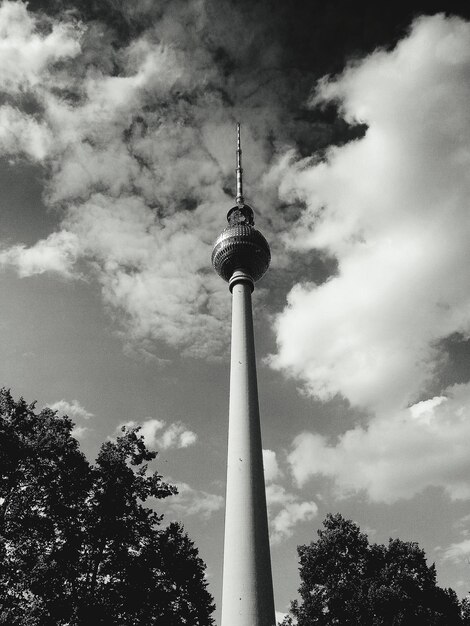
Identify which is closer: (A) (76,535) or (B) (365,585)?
(A) (76,535)

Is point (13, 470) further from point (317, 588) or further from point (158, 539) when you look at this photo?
point (317, 588)

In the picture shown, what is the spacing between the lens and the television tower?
2673cm

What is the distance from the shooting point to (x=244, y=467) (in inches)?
1262

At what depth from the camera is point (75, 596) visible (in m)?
27.9

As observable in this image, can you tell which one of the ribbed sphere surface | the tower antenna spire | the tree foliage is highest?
the tower antenna spire

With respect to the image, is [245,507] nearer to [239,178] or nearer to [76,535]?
[76,535]

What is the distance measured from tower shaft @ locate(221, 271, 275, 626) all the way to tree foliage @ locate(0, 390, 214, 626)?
6.37m

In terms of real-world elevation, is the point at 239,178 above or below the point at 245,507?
A: above

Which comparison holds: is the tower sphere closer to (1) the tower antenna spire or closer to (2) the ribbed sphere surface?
(2) the ribbed sphere surface

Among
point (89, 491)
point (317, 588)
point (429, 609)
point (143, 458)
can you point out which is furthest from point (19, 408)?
point (429, 609)

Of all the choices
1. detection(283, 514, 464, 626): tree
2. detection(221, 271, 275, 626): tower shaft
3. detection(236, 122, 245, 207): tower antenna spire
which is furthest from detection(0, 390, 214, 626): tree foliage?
detection(236, 122, 245, 207): tower antenna spire

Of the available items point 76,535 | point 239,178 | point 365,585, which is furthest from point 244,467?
point 239,178

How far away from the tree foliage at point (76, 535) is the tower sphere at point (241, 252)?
20.0m

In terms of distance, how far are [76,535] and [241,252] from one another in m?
28.7
